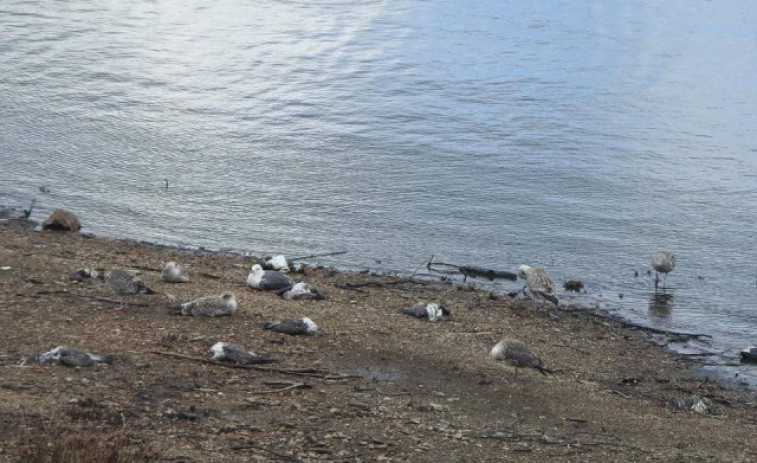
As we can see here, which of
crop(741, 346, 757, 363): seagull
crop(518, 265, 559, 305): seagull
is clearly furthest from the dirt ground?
crop(741, 346, 757, 363): seagull

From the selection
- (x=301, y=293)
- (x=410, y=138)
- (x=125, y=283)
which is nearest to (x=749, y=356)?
(x=301, y=293)

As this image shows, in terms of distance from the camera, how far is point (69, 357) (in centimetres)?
673

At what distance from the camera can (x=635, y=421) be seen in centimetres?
741

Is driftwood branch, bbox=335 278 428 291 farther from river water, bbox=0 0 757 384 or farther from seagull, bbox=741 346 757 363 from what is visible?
seagull, bbox=741 346 757 363

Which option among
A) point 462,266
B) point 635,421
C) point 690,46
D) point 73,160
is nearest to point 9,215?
point 73,160

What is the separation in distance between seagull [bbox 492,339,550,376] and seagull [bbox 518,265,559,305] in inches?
99.8

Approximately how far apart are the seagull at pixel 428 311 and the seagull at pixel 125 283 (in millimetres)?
2121

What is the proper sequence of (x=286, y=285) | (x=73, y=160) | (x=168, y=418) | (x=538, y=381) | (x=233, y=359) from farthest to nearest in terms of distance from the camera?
(x=73, y=160)
(x=286, y=285)
(x=538, y=381)
(x=233, y=359)
(x=168, y=418)

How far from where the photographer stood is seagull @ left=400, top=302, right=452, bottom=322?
30.7 feet

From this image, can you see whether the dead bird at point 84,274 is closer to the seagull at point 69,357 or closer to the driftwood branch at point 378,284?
the seagull at point 69,357

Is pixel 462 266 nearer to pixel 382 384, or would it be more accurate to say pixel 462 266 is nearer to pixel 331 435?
pixel 382 384

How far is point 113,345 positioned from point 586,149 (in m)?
10.8

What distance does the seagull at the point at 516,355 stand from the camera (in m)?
8.27

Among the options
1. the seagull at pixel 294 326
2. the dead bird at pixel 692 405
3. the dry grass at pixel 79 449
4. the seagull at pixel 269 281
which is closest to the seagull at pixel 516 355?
the dead bird at pixel 692 405
